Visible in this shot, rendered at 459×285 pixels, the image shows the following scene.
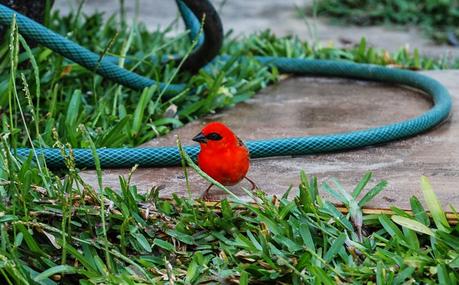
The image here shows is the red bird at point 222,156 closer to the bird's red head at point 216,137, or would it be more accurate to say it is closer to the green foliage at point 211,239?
the bird's red head at point 216,137

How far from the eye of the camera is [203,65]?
4539 mm

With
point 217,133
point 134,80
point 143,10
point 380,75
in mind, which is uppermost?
point 217,133

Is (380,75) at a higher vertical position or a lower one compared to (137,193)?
lower

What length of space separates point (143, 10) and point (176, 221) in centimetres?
507

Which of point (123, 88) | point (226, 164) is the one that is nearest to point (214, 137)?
point (226, 164)

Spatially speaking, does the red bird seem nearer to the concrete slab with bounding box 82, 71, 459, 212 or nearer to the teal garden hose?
the concrete slab with bounding box 82, 71, 459, 212

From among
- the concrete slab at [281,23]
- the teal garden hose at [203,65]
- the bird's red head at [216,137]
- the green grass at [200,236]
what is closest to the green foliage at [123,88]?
the teal garden hose at [203,65]

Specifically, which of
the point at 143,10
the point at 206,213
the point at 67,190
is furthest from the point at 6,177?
the point at 143,10

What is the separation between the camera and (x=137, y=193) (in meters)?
2.95

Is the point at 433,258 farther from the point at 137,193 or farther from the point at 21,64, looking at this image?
the point at 21,64

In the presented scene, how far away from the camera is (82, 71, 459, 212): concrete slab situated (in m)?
3.09

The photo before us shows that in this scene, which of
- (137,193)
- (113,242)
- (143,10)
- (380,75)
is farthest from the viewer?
(143,10)

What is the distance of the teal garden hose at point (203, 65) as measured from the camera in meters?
3.28

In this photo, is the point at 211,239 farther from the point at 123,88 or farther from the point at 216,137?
the point at 123,88
